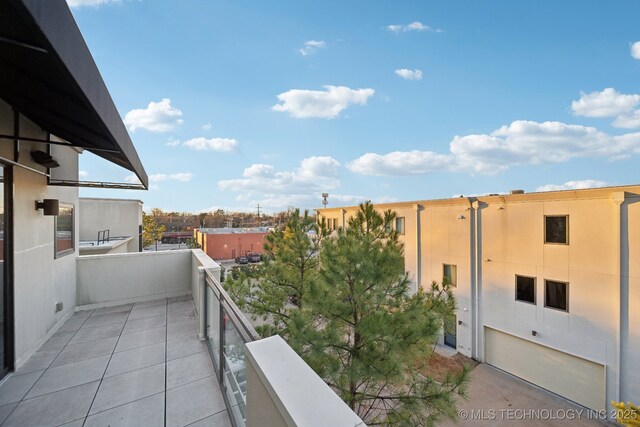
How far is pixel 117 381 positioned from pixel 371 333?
3177mm

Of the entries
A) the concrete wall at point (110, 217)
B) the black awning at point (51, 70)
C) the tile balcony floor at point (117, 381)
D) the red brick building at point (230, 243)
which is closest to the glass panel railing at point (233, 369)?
the tile balcony floor at point (117, 381)

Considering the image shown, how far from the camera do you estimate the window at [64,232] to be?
13.9 feet

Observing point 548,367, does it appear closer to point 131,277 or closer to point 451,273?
point 451,273

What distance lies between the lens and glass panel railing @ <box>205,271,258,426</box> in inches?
71.6

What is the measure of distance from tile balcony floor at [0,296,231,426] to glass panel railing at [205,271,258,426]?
0.14 m

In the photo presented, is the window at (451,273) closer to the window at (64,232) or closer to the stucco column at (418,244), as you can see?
the stucco column at (418,244)

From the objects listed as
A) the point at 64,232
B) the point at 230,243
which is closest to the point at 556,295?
the point at 64,232

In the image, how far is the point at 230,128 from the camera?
12211 mm

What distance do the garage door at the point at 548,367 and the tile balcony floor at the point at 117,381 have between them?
9.93 metres

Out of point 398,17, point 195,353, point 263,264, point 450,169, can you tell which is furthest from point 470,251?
point 450,169

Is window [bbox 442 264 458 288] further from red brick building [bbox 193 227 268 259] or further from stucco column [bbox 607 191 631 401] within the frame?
red brick building [bbox 193 227 268 259]

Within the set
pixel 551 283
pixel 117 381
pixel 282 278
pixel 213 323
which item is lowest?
pixel 551 283

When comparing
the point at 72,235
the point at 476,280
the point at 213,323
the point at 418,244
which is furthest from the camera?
the point at 418,244

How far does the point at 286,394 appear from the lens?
952 mm
